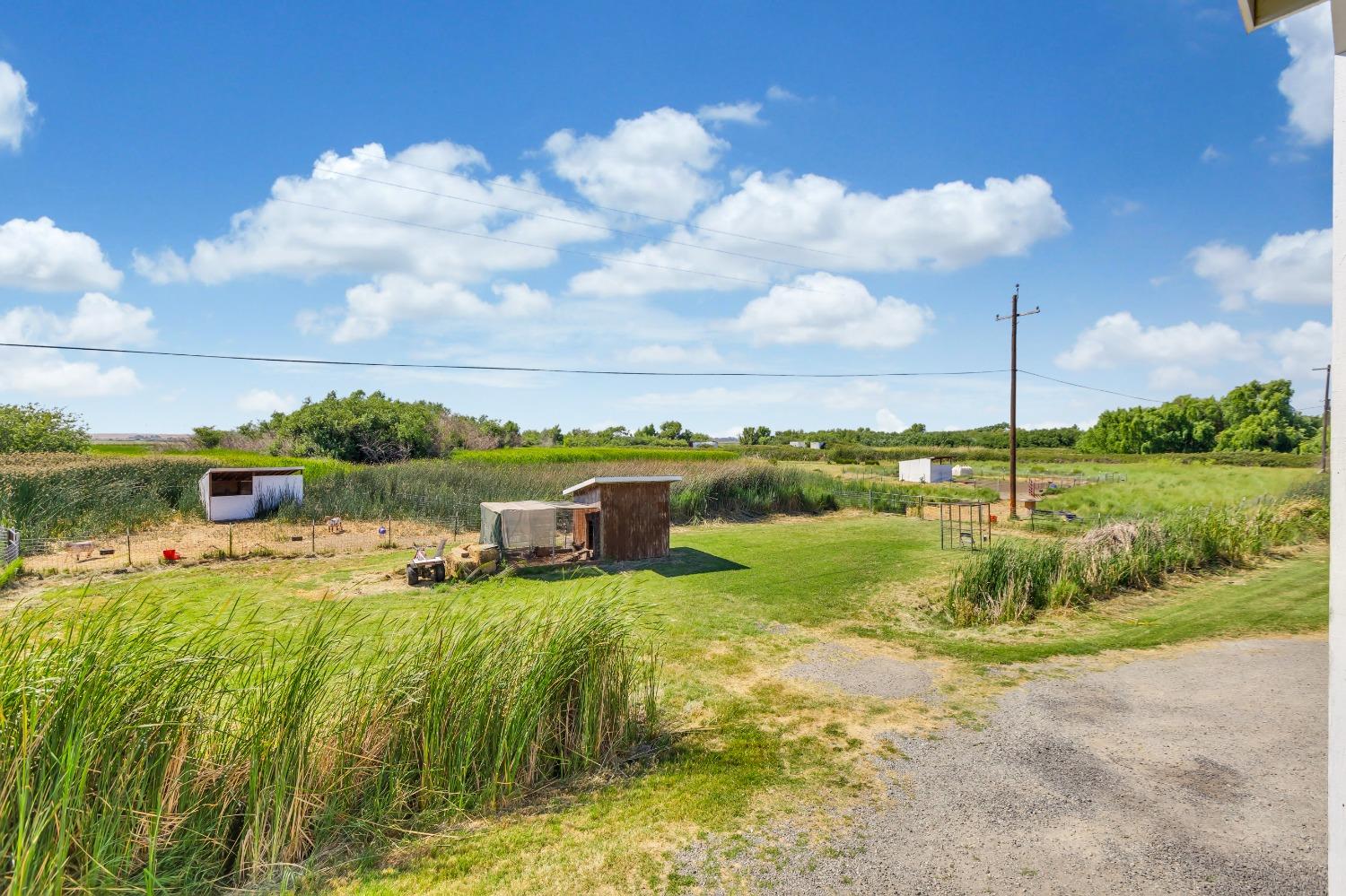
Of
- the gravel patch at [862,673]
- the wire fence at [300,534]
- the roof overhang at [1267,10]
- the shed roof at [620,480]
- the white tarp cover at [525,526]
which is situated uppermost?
the roof overhang at [1267,10]

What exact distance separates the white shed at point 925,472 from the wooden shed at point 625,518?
93.2 feet

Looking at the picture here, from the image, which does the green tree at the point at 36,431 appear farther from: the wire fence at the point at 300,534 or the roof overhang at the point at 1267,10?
the roof overhang at the point at 1267,10

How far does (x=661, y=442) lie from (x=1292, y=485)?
172ft

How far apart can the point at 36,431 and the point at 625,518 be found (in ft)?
118

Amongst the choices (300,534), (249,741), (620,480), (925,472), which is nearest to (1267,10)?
(249,741)

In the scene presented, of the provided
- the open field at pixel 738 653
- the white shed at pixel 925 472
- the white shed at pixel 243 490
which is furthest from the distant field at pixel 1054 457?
the open field at pixel 738 653

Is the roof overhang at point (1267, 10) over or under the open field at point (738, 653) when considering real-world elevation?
over

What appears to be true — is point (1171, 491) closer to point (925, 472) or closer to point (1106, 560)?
point (925, 472)

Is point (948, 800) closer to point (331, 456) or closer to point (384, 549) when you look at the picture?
point (384, 549)

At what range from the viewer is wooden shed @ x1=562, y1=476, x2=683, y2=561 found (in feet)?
54.4

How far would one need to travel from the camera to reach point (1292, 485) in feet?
72.8

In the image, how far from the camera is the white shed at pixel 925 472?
134ft

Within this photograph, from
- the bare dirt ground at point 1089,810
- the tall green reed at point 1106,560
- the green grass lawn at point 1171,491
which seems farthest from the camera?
the green grass lawn at point 1171,491

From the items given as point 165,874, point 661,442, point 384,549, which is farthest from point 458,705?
point 661,442
